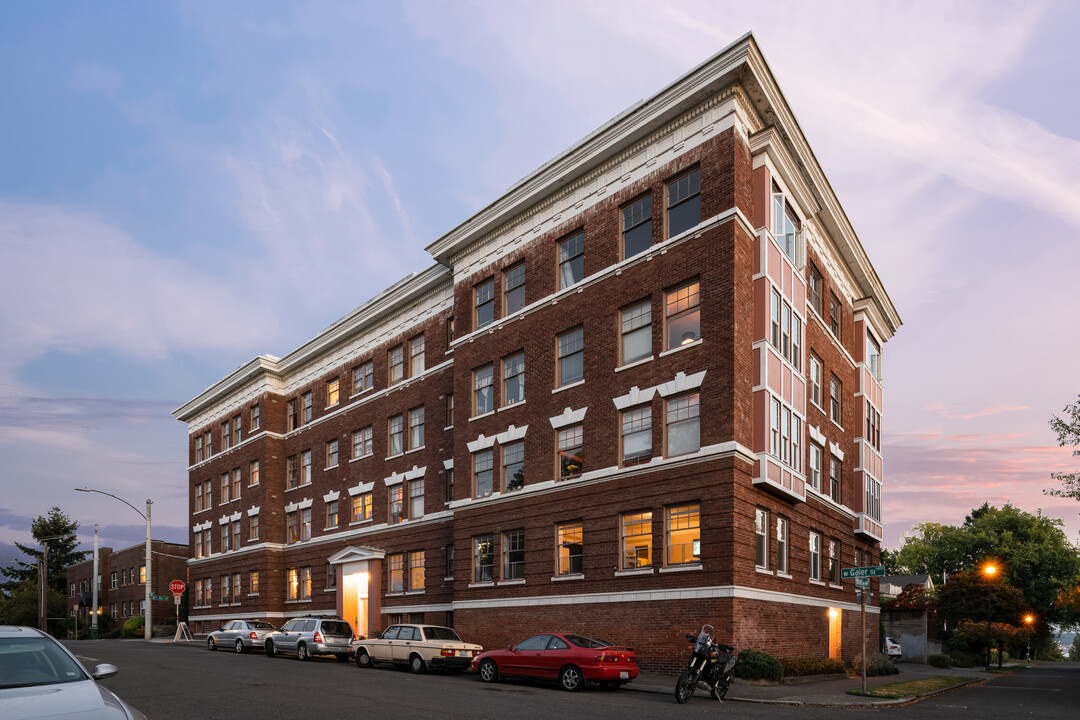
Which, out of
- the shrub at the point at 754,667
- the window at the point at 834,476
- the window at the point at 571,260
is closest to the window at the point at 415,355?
the window at the point at 571,260

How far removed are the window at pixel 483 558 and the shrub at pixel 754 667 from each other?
36.3 feet

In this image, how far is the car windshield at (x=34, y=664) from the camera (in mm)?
8969

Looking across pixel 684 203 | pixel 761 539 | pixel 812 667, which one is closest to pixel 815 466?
pixel 761 539

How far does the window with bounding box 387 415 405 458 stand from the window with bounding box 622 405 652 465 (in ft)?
52.3

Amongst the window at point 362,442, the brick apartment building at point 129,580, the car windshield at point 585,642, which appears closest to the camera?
the car windshield at point 585,642

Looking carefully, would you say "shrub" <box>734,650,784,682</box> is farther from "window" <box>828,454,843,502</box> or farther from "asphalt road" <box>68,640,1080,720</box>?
"window" <box>828,454,843,502</box>

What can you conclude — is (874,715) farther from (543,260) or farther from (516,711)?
(543,260)

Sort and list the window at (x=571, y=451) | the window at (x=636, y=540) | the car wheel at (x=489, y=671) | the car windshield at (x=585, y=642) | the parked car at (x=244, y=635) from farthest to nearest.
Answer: the parked car at (x=244, y=635)
the window at (x=571, y=451)
the window at (x=636, y=540)
the car wheel at (x=489, y=671)
the car windshield at (x=585, y=642)

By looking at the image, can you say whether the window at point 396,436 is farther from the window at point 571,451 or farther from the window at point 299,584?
the window at point 571,451

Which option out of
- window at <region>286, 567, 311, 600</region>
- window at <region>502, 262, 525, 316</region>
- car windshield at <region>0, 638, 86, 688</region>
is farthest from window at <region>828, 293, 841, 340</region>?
car windshield at <region>0, 638, 86, 688</region>

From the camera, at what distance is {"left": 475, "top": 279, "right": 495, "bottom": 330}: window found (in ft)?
111

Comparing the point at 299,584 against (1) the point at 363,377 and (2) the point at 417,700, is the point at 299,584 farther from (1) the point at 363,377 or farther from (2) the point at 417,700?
(2) the point at 417,700

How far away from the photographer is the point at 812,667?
87.3ft

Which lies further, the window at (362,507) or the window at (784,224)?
the window at (362,507)
